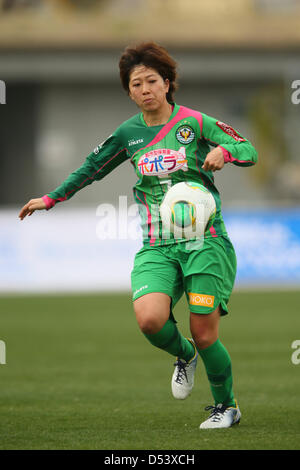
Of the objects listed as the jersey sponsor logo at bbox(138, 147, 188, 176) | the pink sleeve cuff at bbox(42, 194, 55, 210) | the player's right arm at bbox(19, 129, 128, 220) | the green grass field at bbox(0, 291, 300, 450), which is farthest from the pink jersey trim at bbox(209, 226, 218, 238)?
the green grass field at bbox(0, 291, 300, 450)

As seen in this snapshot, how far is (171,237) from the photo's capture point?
569cm

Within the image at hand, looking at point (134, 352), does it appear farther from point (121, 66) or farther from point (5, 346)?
point (121, 66)

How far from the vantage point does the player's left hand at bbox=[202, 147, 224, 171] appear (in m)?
5.23

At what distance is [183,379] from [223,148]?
1586 millimetres

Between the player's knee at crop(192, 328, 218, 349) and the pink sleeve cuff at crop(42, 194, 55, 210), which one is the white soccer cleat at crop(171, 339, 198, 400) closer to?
the player's knee at crop(192, 328, 218, 349)

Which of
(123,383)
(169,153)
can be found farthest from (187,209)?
(123,383)

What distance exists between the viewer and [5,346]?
10.5 metres

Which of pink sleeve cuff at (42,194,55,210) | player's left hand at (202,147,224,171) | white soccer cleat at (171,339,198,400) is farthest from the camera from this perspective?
white soccer cleat at (171,339,198,400)

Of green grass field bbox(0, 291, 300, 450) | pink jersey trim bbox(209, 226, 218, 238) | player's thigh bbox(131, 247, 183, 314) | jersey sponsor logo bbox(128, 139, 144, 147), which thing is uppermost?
jersey sponsor logo bbox(128, 139, 144, 147)

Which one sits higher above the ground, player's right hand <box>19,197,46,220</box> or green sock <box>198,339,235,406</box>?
player's right hand <box>19,197,46,220</box>

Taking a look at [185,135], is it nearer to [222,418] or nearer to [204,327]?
[204,327]

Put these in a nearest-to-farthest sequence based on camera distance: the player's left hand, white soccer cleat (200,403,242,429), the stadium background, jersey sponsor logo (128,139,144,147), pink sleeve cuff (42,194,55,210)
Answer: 1. the player's left hand
2. white soccer cleat (200,403,242,429)
3. jersey sponsor logo (128,139,144,147)
4. pink sleeve cuff (42,194,55,210)
5. the stadium background

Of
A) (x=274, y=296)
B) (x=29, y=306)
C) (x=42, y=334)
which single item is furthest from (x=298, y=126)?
(x=42, y=334)
